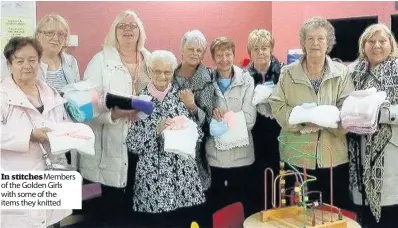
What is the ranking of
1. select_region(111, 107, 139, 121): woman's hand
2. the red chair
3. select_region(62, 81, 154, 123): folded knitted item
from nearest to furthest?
the red chair < select_region(62, 81, 154, 123): folded knitted item < select_region(111, 107, 139, 121): woman's hand

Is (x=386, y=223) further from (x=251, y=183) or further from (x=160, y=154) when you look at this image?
(x=160, y=154)

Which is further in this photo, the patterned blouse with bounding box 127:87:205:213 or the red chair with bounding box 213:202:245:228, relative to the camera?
the patterned blouse with bounding box 127:87:205:213

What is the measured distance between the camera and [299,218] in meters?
1.65

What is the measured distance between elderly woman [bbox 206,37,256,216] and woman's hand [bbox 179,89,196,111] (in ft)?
0.36

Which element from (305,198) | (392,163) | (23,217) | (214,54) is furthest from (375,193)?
(23,217)

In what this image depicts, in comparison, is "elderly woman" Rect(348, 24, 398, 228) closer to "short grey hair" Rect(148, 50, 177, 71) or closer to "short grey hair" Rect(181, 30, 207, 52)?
"short grey hair" Rect(181, 30, 207, 52)

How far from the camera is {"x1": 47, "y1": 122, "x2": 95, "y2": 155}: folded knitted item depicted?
151 cm

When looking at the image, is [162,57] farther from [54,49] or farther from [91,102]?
[54,49]

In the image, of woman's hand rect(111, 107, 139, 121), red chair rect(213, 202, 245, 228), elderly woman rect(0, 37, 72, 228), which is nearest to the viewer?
elderly woman rect(0, 37, 72, 228)

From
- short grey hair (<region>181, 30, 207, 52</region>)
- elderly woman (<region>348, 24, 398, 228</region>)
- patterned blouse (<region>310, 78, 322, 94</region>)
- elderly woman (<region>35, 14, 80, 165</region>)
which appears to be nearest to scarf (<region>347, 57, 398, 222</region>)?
elderly woman (<region>348, 24, 398, 228</region>)

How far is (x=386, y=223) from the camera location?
75.5 inches

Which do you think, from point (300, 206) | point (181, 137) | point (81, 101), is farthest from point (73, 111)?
point (300, 206)

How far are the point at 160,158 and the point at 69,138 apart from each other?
0.37 m

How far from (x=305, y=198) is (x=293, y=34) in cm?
158
